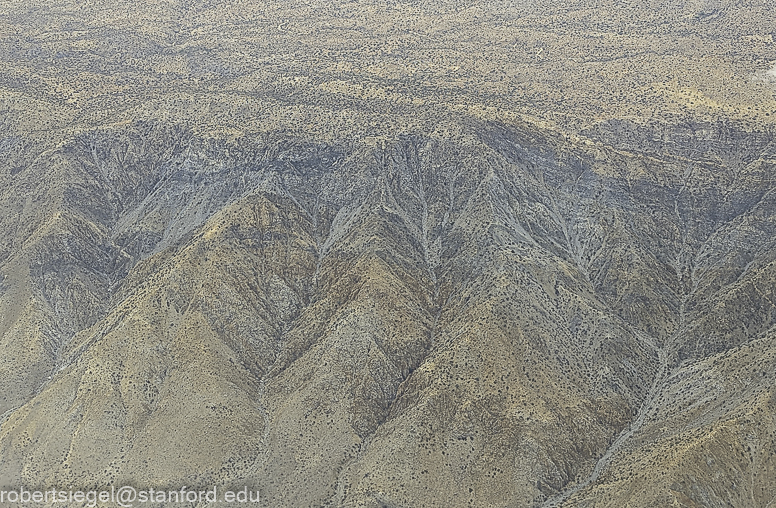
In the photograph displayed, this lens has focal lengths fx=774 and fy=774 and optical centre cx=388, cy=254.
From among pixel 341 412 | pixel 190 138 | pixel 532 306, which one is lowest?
pixel 341 412

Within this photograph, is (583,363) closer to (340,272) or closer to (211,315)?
(340,272)

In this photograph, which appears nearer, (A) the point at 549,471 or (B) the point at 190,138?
(A) the point at 549,471

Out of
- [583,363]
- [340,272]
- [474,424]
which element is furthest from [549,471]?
[340,272]

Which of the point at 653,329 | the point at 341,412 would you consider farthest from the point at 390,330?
the point at 653,329

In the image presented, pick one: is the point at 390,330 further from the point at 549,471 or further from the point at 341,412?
the point at 549,471

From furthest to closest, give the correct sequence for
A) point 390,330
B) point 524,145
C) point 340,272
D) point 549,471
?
point 524,145, point 340,272, point 390,330, point 549,471

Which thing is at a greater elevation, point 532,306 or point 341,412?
point 532,306

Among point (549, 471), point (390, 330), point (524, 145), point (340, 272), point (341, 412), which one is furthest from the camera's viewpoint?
point (524, 145)
